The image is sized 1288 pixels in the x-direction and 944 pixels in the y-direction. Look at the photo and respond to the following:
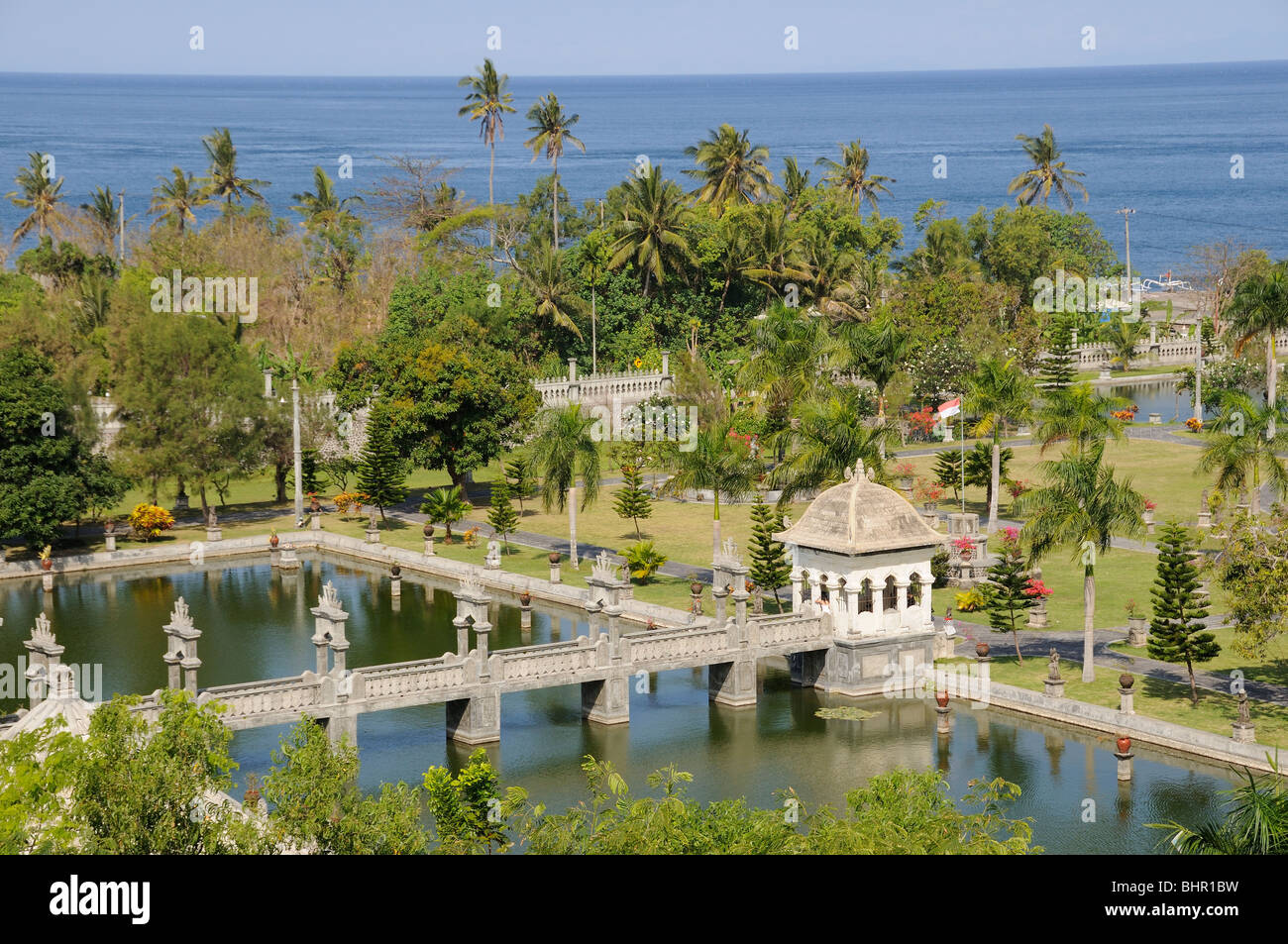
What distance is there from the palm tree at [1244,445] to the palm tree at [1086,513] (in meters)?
9.63

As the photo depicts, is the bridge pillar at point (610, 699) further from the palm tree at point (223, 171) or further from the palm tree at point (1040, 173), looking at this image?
the palm tree at point (1040, 173)

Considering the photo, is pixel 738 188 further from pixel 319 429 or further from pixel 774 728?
pixel 774 728

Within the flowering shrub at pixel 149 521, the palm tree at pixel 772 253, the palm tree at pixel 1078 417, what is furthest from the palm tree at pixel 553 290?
the palm tree at pixel 1078 417

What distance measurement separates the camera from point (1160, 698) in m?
42.3

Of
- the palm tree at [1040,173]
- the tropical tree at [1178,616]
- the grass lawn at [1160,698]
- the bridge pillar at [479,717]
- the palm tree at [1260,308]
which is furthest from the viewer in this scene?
the palm tree at [1040,173]

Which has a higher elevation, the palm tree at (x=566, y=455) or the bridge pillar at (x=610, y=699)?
the palm tree at (x=566, y=455)

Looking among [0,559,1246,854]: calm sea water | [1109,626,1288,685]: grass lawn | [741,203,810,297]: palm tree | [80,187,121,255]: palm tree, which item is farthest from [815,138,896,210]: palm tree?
[1109,626,1288,685]: grass lawn

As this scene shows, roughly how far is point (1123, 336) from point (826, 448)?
6174cm

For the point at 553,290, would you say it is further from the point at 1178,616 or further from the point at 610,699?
the point at 1178,616

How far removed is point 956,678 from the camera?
45.3 m

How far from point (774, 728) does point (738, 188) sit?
70.3 m

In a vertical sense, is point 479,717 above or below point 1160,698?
below

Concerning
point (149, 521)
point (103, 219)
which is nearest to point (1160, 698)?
point (149, 521)

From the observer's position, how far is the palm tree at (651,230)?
320 ft
